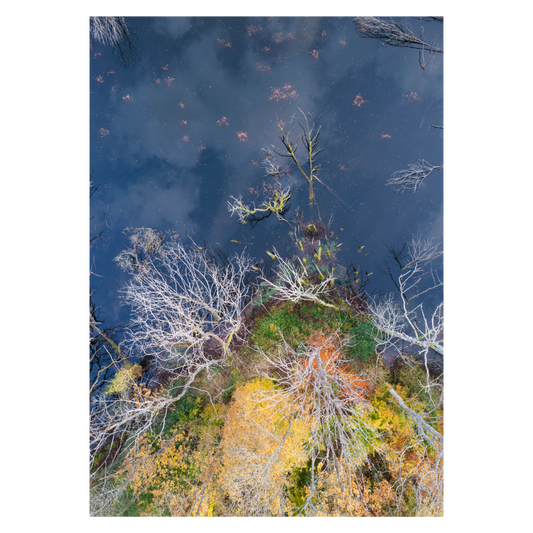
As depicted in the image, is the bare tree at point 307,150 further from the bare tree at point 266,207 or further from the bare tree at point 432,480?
the bare tree at point 432,480

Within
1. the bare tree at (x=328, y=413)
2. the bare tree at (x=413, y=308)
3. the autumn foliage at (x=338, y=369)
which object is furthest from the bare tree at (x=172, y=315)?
the bare tree at (x=413, y=308)

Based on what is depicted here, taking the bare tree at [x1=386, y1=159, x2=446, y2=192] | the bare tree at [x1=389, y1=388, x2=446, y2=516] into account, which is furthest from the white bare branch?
the bare tree at [x1=389, y1=388, x2=446, y2=516]

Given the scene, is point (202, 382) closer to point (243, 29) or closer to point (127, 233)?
point (127, 233)

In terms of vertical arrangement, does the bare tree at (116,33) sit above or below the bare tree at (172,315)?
above

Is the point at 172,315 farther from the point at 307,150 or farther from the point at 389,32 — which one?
the point at 389,32

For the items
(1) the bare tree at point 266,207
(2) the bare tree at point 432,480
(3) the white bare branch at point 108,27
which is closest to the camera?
(2) the bare tree at point 432,480
